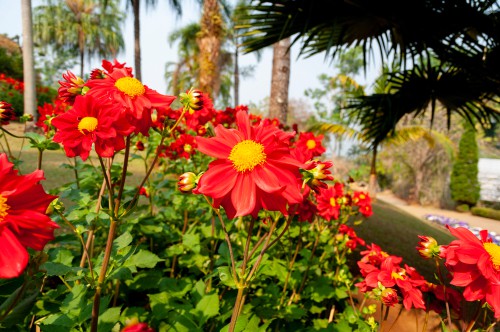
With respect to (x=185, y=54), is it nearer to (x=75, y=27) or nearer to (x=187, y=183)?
(x=75, y=27)

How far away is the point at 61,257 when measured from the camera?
1.23m

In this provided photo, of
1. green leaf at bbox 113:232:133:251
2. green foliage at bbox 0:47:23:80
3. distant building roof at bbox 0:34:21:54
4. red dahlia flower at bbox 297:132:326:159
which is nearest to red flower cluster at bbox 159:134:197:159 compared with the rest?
red dahlia flower at bbox 297:132:326:159

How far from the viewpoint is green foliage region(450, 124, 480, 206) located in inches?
550

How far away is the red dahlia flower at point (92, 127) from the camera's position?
709 mm

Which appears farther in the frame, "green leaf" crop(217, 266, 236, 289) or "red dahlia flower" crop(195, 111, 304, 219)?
"green leaf" crop(217, 266, 236, 289)

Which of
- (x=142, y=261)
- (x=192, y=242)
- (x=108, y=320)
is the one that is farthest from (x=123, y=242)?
(x=192, y=242)

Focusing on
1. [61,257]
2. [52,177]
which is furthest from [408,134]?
[61,257]

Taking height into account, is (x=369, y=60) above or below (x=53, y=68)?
below

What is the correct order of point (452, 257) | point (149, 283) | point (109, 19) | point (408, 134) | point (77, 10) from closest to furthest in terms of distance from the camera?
point (452, 257) → point (149, 283) → point (408, 134) → point (77, 10) → point (109, 19)

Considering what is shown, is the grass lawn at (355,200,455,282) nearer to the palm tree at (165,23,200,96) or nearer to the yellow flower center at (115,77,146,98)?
the yellow flower center at (115,77,146,98)

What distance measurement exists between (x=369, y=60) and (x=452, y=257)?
11.0 ft

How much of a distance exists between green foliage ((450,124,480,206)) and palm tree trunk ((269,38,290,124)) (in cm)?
1351

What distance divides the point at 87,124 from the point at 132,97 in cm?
13

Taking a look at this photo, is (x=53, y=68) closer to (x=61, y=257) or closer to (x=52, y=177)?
(x=52, y=177)
